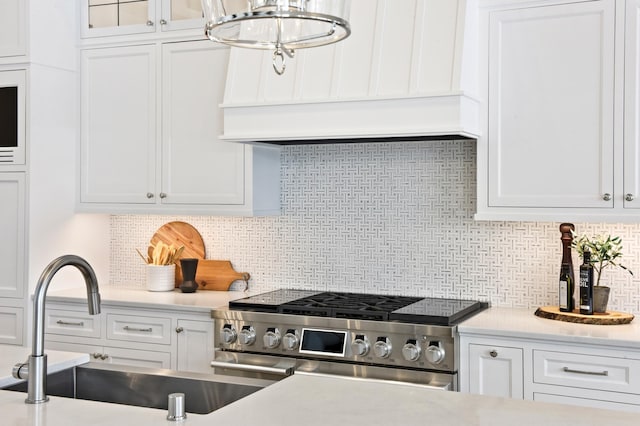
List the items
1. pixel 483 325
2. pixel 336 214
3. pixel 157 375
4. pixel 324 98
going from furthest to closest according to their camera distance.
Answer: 1. pixel 336 214
2. pixel 324 98
3. pixel 483 325
4. pixel 157 375

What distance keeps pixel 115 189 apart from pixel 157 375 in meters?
2.12

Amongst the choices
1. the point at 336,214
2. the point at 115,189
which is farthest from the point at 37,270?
the point at 336,214

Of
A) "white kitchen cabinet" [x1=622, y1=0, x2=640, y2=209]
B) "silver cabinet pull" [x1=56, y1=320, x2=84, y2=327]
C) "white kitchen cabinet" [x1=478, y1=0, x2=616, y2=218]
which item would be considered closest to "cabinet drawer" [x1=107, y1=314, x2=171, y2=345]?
"silver cabinet pull" [x1=56, y1=320, x2=84, y2=327]

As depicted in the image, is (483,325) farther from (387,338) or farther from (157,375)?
(157,375)

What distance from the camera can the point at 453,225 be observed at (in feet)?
12.8

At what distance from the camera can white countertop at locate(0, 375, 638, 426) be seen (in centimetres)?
178

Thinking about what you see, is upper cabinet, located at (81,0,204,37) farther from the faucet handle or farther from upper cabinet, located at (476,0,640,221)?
the faucet handle

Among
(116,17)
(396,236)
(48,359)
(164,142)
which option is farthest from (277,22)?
(116,17)

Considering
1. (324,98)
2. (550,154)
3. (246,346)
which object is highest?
(324,98)

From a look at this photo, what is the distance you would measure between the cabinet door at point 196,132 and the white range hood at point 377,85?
0.85 feet

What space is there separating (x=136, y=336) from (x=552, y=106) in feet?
7.65

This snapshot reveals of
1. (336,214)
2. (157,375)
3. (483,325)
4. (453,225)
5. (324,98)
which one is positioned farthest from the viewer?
(336,214)

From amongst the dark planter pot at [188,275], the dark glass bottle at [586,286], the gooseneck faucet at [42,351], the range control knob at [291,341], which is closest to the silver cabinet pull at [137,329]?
the dark planter pot at [188,275]

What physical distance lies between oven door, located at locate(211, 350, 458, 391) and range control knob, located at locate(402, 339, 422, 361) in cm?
7
